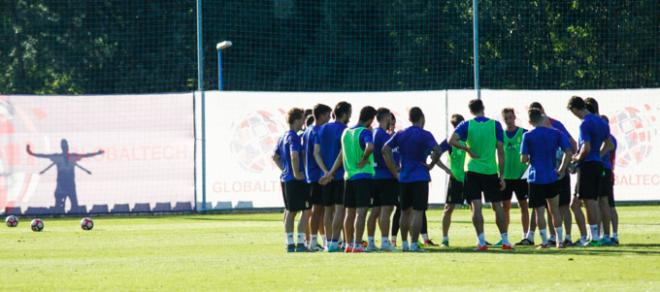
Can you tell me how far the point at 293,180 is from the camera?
16922 millimetres

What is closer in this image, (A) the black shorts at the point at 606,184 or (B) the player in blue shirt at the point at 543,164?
(B) the player in blue shirt at the point at 543,164

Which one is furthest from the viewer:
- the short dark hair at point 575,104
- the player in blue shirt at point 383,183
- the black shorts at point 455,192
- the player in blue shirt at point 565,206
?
the black shorts at point 455,192

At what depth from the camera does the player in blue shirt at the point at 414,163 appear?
16328mm

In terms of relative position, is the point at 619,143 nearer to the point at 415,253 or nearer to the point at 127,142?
the point at 127,142

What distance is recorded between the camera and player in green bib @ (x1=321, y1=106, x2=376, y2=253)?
1647 cm

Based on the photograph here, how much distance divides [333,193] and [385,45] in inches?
999

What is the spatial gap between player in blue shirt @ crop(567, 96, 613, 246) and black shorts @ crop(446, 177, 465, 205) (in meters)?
1.86

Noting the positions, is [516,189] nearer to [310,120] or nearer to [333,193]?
[333,193]

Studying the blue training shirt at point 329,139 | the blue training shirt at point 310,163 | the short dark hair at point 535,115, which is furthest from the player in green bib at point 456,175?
the blue training shirt at point 310,163

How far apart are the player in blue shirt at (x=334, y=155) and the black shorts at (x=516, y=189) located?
8.38 ft

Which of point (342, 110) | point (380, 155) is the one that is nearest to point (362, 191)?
point (380, 155)

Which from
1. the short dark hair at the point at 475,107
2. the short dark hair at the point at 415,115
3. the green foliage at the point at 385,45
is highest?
the green foliage at the point at 385,45

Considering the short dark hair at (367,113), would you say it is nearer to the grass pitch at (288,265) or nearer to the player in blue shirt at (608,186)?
the grass pitch at (288,265)

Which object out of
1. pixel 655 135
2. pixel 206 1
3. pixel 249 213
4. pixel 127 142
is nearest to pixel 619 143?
pixel 655 135
